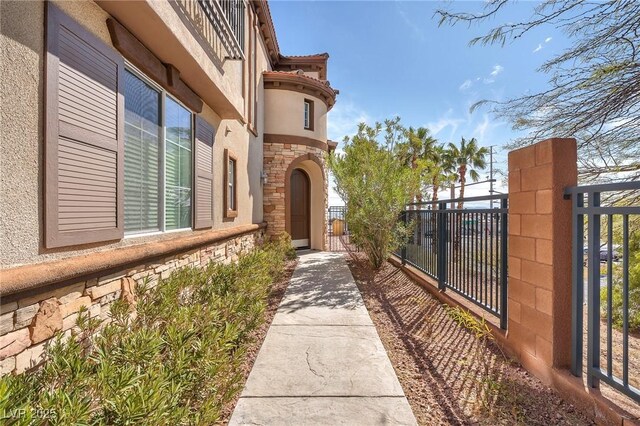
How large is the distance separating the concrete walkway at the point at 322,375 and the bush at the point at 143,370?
344 millimetres

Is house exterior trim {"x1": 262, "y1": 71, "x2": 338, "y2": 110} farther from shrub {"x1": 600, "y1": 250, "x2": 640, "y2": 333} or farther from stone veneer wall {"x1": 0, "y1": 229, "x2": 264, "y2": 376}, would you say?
shrub {"x1": 600, "y1": 250, "x2": 640, "y2": 333}

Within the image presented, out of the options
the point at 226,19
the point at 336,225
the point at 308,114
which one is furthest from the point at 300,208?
the point at 226,19

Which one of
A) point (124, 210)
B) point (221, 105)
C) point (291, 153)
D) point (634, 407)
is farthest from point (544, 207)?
point (291, 153)

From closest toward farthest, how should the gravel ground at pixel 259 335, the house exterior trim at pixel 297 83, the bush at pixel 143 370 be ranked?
the bush at pixel 143 370 → the gravel ground at pixel 259 335 → the house exterior trim at pixel 297 83

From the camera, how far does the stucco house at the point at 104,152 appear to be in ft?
6.51

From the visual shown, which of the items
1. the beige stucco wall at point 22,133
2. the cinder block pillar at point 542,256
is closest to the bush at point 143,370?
the beige stucco wall at point 22,133

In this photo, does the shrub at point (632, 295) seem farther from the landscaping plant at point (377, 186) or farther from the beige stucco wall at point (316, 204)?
the beige stucco wall at point (316, 204)

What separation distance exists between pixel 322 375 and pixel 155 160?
3204 millimetres

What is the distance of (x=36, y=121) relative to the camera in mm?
2123

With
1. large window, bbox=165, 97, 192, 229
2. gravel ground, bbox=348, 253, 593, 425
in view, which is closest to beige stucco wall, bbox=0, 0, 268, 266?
large window, bbox=165, 97, 192, 229

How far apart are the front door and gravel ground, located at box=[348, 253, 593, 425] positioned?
654 centimetres

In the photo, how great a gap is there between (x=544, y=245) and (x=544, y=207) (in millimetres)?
342

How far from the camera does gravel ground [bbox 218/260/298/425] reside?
2.43 m

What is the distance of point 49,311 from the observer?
214 cm
